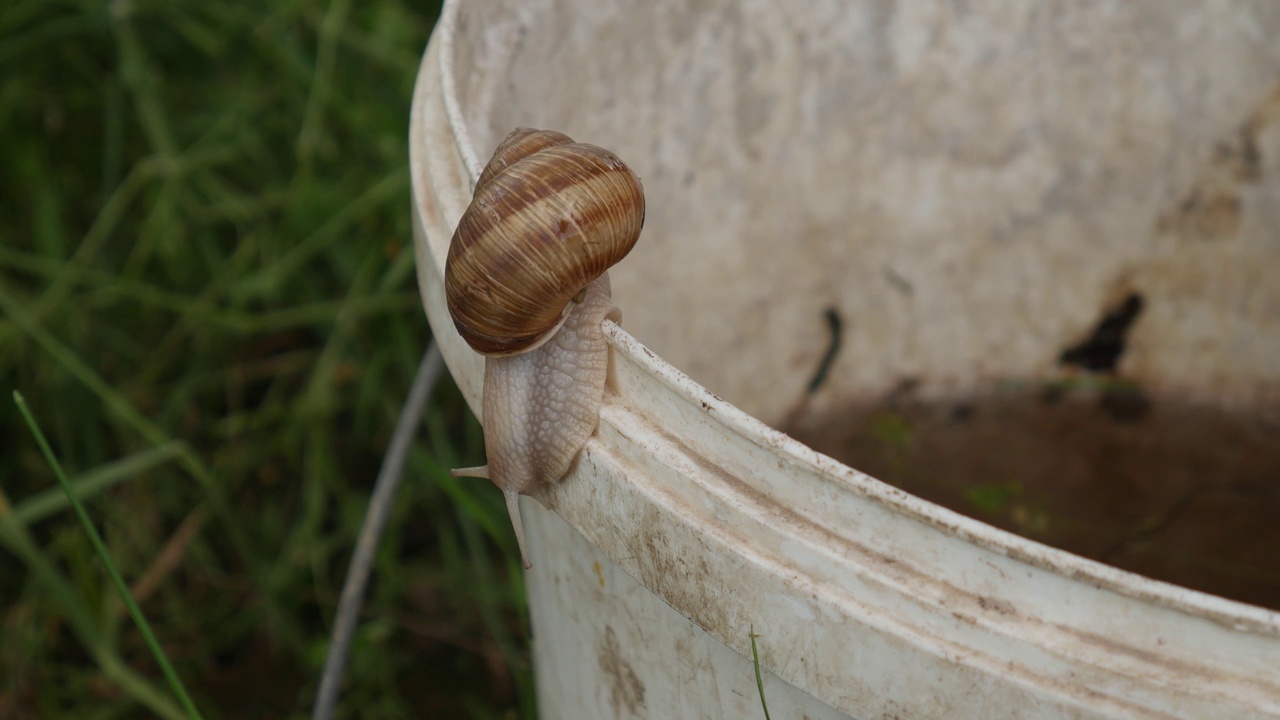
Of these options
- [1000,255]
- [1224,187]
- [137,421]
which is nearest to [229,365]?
[137,421]

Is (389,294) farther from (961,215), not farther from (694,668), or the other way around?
(694,668)

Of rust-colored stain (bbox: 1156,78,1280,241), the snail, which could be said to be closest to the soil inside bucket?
rust-colored stain (bbox: 1156,78,1280,241)

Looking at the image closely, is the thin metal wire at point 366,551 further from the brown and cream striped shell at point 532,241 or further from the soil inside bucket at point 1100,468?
the soil inside bucket at point 1100,468

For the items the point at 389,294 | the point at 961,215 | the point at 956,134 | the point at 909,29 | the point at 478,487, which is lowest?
the point at 478,487

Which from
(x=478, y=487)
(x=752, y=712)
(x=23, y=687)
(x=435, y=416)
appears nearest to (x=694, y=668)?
(x=752, y=712)

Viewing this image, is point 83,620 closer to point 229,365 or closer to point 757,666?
point 229,365

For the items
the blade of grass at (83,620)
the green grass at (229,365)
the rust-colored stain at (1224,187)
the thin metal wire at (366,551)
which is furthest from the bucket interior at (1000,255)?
the blade of grass at (83,620)

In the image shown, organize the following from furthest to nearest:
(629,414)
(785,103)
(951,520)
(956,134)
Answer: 1. (956,134)
2. (785,103)
3. (629,414)
4. (951,520)
